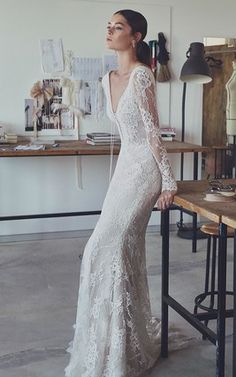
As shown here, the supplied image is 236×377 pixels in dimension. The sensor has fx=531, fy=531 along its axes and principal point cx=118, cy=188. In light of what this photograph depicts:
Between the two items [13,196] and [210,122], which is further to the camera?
[210,122]

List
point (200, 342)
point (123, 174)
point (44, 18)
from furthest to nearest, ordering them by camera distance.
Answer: point (44, 18)
point (200, 342)
point (123, 174)

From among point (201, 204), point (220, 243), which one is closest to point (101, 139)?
point (201, 204)

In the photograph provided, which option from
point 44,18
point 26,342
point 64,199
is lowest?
point 26,342

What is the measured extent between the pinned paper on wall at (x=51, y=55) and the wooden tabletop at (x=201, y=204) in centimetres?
259

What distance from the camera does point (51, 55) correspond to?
4887mm

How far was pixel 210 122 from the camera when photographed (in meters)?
5.43

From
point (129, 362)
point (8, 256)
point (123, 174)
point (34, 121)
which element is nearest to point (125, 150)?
point (123, 174)

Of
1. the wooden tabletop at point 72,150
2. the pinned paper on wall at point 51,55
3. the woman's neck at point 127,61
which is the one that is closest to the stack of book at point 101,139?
the wooden tabletop at point 72,150

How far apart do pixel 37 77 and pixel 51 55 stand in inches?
9.5

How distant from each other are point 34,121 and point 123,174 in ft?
8.72

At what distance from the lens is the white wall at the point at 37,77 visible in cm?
480

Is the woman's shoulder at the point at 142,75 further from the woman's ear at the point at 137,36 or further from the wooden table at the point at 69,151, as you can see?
the wooden table at the point at 69,151

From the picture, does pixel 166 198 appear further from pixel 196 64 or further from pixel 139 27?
pixel 196 64

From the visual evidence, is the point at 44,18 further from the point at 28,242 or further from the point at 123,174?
the point at 123,174
